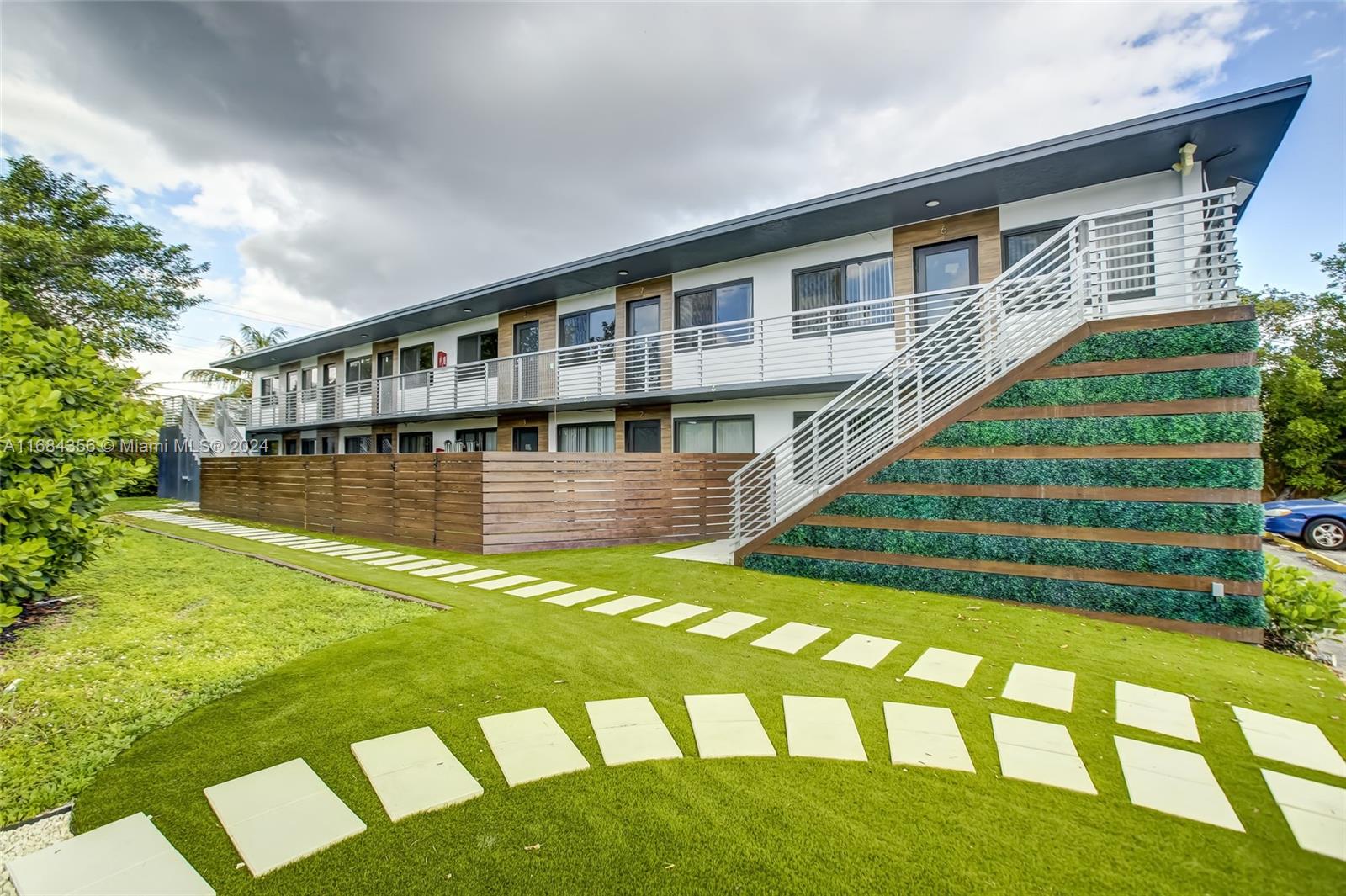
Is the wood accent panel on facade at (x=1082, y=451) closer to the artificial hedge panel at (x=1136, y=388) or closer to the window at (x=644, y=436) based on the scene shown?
the artificial hedge panel at (x=1136, y=388)

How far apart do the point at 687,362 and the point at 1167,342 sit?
8958 mm

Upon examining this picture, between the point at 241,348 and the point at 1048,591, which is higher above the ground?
the point at 241,348

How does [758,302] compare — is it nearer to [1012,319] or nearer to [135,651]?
[1012,319]

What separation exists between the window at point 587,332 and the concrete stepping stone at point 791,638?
34.7 feet

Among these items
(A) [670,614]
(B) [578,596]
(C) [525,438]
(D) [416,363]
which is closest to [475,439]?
(C) [525,438]

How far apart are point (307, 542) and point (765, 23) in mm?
12783

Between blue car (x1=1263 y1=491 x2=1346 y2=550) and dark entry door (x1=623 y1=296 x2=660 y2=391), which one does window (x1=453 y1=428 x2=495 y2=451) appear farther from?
blue car (x1=1263 y1=491 x2=1346 y2=550)

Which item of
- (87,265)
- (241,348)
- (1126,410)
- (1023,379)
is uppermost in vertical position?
(241,348)

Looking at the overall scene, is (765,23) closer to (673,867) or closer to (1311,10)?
(1311,10)

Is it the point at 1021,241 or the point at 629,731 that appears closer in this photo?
the point at 629,731

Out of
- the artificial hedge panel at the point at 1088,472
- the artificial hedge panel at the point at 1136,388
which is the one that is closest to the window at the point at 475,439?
the artificial hedge panel at the point at 1088,472

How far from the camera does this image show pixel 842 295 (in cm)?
1148

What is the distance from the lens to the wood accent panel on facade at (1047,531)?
515 cm

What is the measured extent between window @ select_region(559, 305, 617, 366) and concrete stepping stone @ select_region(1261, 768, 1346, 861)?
13.3 metres
